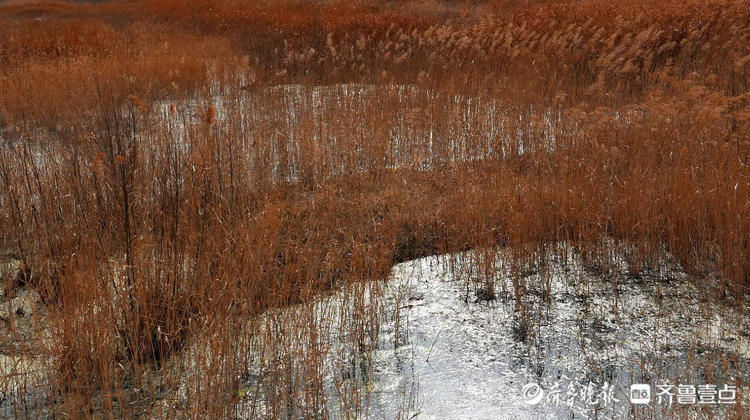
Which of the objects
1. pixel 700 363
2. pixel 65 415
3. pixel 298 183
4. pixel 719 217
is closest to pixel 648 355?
pixel 700 363

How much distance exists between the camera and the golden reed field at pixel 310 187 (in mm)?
2615

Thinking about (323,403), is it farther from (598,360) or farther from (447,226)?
(447,226)

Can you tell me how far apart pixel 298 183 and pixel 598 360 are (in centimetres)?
271

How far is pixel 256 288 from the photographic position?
301 centimetres
